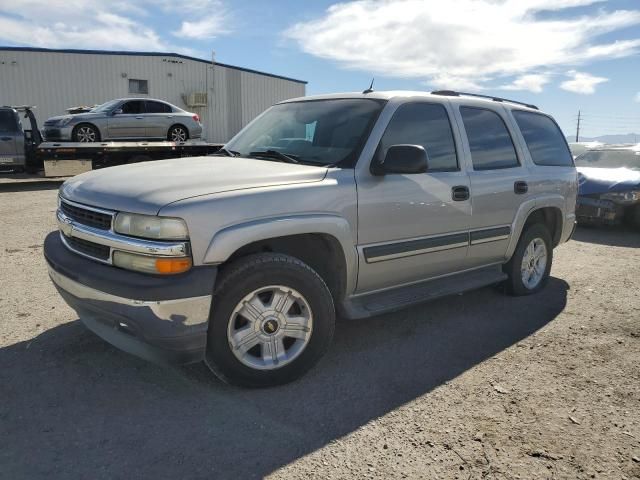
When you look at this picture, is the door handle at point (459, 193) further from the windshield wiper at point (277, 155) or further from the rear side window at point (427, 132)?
the windshield wiper at point (277, 155)

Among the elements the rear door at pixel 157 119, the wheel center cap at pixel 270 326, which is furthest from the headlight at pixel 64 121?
the wheel center cap at pixel 270 326

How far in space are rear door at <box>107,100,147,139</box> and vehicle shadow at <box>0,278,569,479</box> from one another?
504 inches

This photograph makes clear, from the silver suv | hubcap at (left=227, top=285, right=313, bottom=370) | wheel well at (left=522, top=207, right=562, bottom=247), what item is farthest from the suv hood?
wheel well at (left=522, top=207, right=562, bottom=247)

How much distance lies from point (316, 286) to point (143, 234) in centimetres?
107

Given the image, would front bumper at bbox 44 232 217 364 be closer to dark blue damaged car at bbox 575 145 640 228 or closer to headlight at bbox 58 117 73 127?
dark blue damaged car at bbox 575 145 640 228

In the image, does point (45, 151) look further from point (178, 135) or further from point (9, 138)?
point (178, 135)

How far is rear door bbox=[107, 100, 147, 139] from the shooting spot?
50.3ft

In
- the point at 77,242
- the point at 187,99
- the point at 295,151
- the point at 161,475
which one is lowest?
the point at 161,475

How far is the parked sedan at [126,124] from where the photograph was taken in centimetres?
1436

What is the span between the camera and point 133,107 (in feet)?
51.9

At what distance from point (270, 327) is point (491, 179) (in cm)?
244

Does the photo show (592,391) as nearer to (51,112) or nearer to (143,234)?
(143,234)

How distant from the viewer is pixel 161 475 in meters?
2.32

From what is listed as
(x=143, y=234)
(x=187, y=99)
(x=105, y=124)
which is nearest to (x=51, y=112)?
(x=187, y=99)
